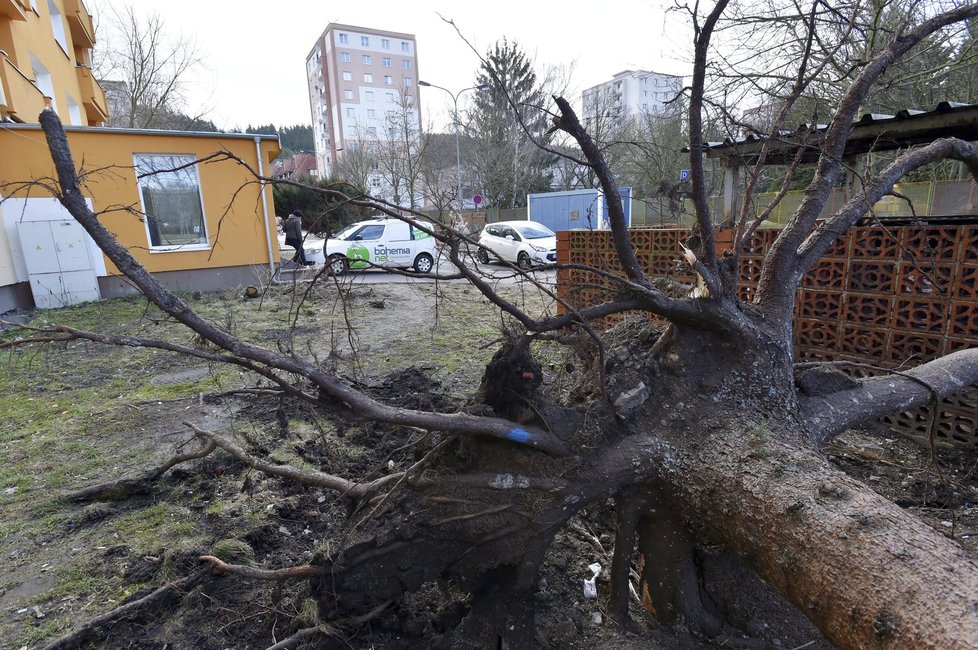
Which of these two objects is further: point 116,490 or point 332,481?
point 116,490

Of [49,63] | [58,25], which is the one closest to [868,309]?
[49,63]

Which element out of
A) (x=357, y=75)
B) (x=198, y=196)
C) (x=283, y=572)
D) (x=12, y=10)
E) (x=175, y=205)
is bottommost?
(x=283, y=572)

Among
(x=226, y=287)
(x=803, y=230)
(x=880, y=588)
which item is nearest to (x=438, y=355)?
(x=803, y=230)

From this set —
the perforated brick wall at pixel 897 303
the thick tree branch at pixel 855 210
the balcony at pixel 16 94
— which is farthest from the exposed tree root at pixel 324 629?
the balcony at pixel 16 94

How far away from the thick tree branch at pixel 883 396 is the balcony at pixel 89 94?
23.3m

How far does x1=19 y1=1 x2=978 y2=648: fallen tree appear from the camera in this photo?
174 cm

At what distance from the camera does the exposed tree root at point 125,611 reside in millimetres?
2127

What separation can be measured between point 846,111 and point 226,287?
12.2 m

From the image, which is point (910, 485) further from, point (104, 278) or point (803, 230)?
point (104, 278)

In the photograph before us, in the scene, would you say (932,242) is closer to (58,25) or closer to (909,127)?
(909,127)

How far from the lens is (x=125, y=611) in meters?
2.25

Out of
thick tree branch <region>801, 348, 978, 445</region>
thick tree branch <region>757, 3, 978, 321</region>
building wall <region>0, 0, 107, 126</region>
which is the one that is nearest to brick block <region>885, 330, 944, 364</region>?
thick tree branch <region>801, 348, 978, 445</region>

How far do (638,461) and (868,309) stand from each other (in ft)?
10.6

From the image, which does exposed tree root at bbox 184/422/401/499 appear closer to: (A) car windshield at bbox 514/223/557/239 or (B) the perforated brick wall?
(B) the perforated brick wall
